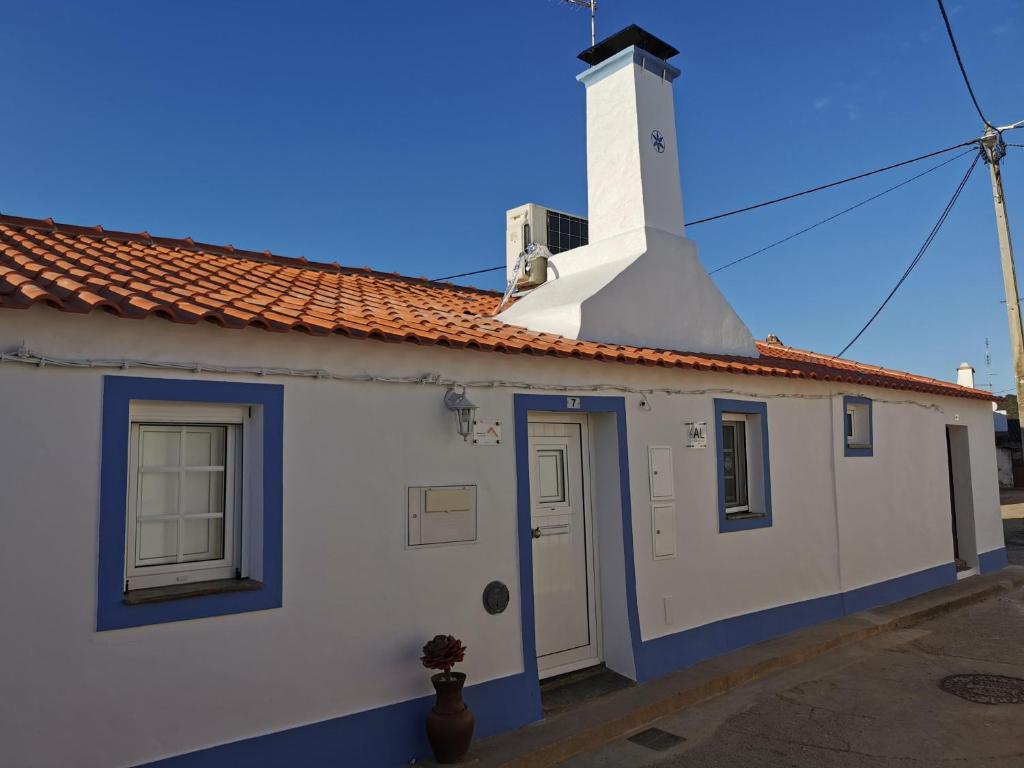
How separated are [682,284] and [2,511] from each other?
21.2ft

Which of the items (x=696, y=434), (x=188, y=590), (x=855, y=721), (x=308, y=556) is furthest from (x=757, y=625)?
(x=188, y=590)

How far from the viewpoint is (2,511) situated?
3.60 metres

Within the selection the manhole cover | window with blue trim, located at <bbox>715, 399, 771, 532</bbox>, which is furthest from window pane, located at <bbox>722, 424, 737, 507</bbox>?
the manhole cover

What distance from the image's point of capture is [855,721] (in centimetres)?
555

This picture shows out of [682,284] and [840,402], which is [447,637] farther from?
[840,402]

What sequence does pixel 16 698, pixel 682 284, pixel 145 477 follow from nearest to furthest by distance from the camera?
pixel 16 698 < pixel 145 477 < pixel 682 284

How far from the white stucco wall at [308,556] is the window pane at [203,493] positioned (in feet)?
1.37

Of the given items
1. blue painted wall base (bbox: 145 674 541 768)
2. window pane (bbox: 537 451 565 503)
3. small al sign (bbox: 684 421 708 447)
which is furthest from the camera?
small al sign (bbox: 684 421 708 447)

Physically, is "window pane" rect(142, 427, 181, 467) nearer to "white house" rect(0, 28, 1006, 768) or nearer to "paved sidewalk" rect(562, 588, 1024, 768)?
"white house" rect(0, 28, 1006, 768)

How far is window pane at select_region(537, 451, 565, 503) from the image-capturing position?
617 centimetres

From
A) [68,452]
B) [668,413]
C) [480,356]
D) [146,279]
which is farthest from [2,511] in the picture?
[668,413]

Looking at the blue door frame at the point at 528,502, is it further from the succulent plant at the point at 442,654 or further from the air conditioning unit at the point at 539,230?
the air conditioning unit at the point at 539,230

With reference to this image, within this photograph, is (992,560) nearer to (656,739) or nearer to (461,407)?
(656,739)

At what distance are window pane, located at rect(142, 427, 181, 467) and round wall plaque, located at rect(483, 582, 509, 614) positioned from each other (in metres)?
2.31
